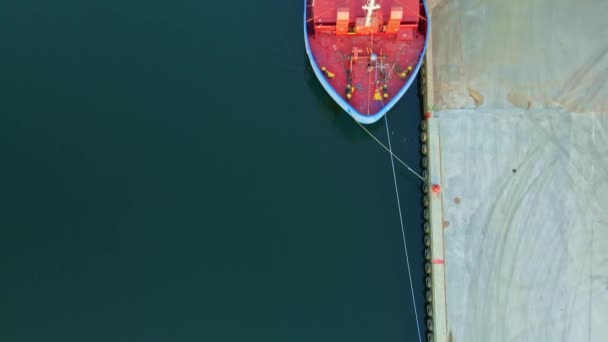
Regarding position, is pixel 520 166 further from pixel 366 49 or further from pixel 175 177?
pixel 175 177

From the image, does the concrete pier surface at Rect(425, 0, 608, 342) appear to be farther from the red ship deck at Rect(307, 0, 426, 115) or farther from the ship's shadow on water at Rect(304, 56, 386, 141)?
the ship's shadow on water at Rect(304, 56, 386, 141)

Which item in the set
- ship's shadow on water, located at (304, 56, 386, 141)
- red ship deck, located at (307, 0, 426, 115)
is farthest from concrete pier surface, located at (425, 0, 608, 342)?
ship's shadow on water, located at (304, 56, 386, 141)

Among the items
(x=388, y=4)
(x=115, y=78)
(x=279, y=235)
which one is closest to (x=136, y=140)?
(x=115, y=78)

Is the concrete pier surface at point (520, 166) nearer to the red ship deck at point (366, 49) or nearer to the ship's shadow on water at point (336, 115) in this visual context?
the red ship deck at point (366, 49)

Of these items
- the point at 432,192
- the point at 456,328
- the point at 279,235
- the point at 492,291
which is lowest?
the point at 456,328

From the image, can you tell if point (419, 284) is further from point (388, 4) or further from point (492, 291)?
point (388, 4)

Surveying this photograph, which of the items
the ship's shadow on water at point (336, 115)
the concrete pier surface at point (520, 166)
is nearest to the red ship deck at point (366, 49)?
the ship's shadow on water at point (336, 115)
